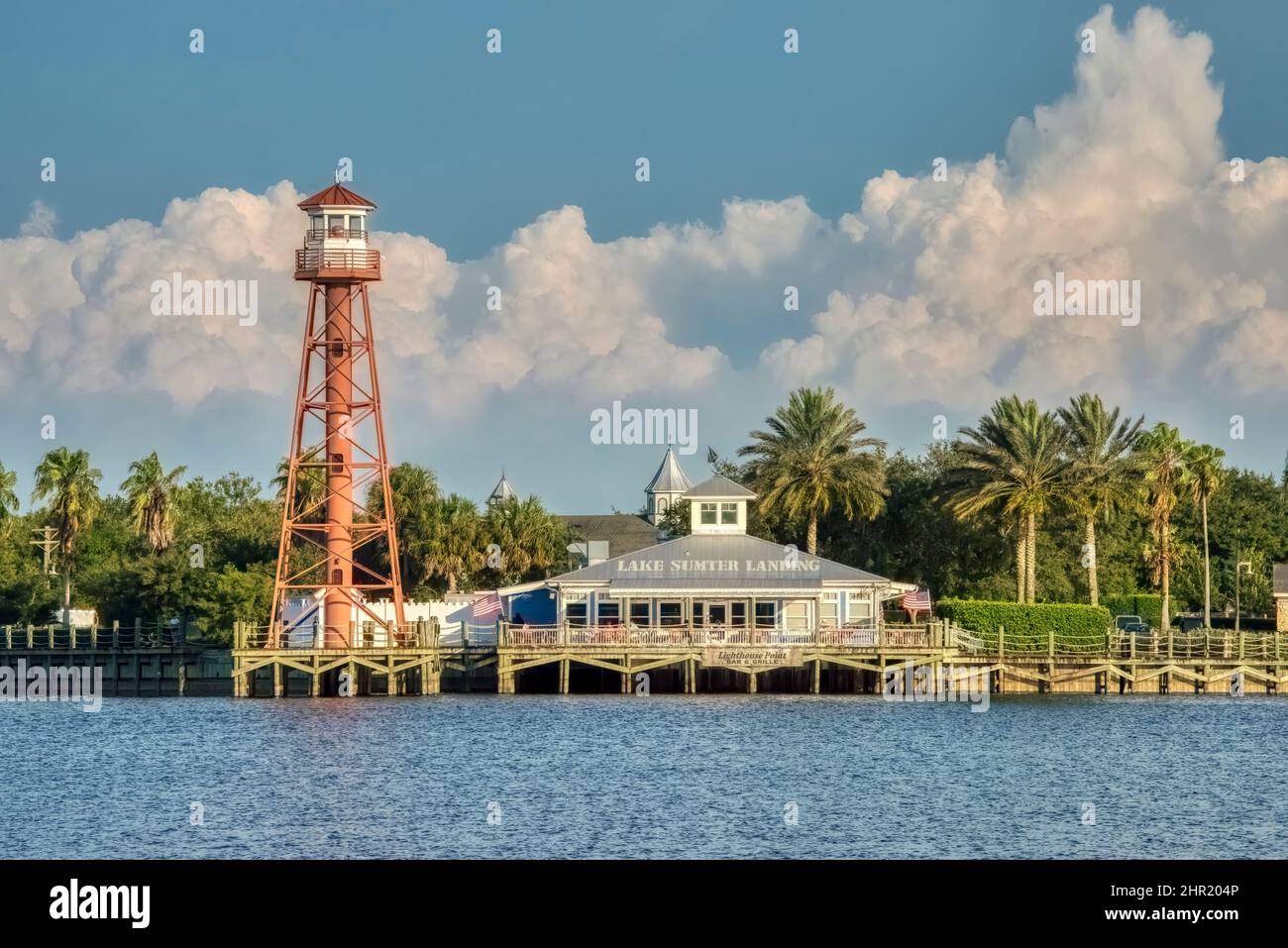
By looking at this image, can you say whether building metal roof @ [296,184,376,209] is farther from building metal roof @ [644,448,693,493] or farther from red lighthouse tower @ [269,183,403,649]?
building metal roof @ [644,448,693,493]

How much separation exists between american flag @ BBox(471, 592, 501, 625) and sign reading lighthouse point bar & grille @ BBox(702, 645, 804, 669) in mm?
9127

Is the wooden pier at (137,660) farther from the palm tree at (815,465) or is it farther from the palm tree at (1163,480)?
the palm tree at (1163,480)

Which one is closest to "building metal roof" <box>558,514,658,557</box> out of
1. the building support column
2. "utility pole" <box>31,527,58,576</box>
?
"utility pole" <box>31,527,58,576</box>

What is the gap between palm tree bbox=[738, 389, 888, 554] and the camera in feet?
254

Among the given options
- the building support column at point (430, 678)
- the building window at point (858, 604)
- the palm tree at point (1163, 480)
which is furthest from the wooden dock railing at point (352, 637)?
the palm tree at point (1163, 480)

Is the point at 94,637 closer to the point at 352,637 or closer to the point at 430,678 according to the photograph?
the point at 352,637

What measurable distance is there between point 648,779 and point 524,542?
43.1 m
